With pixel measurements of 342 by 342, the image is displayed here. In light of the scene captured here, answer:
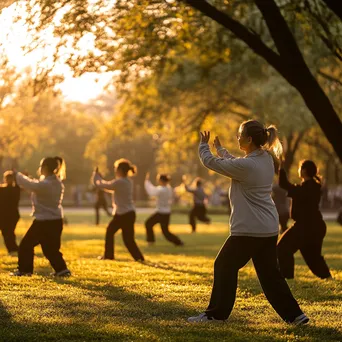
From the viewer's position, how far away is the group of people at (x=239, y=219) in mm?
8305

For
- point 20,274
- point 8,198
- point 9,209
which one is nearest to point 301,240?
point 20,274

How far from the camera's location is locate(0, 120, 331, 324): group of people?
8305mm

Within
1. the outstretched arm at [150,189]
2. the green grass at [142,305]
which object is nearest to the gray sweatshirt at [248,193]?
the green grass at [142,305]

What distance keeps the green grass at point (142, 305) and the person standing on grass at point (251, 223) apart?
10.0 inches

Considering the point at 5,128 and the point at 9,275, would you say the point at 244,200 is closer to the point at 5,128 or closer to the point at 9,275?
the point at 9,275

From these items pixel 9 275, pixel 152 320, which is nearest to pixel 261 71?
pixel 9 275

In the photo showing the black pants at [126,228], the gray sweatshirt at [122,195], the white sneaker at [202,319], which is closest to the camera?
the white sneaker at [202,319]

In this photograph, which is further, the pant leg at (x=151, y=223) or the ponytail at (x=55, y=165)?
the pant leg at (x=151, y=223)

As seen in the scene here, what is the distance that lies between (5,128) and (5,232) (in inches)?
1056

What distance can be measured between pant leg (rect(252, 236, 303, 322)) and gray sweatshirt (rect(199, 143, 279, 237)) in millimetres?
171

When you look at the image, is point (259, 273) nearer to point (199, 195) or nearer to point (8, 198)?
point (8, 198)

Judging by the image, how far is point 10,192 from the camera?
1875 centimetres

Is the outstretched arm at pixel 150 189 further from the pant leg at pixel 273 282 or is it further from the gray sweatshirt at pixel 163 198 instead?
the pant leg at pixel 273 282

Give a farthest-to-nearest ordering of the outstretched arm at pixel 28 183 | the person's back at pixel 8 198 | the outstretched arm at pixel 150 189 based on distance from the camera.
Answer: the outstretched arm at pixel 150 189 < the person's back at pixel 8 198 < the outstretched arm at pixel 28 183
